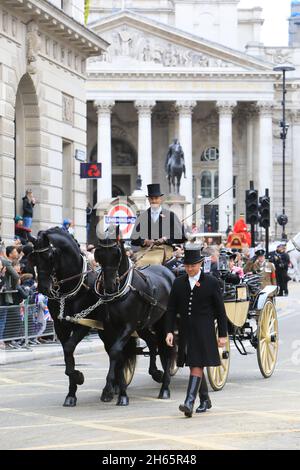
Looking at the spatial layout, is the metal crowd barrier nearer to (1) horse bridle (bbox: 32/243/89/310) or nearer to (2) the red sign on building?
(1) horse bridle (bbox: 32/243/89/310)

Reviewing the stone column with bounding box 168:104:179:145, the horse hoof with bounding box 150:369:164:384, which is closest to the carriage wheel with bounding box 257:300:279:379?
the horse hoof with bounding box 150:369:164:384

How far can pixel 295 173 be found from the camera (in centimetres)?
9588

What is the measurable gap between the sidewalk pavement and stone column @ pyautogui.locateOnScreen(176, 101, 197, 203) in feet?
210

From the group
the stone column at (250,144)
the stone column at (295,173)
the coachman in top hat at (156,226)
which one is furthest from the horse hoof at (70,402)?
the stone column at (295,173)

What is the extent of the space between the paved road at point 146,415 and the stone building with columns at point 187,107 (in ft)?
224

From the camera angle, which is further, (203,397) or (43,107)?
(43,107)

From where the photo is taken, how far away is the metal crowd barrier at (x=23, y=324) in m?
21.2

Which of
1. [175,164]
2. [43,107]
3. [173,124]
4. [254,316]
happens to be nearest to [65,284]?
[254,316]

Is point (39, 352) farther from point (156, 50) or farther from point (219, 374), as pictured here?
point (156, 50)

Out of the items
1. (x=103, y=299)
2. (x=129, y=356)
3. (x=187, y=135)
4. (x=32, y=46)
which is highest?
(x=187, y=135)

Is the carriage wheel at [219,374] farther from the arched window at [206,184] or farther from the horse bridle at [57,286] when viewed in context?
the arched window at [206,184]

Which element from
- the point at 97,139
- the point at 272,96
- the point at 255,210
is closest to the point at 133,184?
the point at 97,139

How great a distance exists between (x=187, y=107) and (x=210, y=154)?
23.8ft

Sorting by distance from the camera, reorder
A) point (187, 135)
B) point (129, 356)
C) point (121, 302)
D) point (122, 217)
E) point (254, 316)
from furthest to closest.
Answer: point (187, 135)
point (122, 217)
point (254, 316)
point (129, 356)
point (121, 302)
